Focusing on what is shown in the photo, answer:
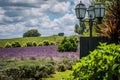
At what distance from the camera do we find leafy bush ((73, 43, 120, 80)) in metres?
4.57

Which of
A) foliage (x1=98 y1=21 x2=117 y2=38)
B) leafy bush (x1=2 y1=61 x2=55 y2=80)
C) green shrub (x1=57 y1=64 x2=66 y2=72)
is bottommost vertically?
green shrub (x1=57 y1=64 x2=66 y2=72)

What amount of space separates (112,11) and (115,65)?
5267mm

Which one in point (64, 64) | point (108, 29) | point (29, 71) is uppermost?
point (108, 29)

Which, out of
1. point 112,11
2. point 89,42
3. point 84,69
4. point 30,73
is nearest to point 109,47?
point 84,69

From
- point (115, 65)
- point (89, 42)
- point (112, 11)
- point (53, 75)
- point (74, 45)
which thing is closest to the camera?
point (115, 65)

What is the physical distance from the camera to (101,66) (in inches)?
183

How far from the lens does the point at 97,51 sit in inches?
195

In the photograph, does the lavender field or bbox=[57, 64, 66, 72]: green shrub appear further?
the lavender field

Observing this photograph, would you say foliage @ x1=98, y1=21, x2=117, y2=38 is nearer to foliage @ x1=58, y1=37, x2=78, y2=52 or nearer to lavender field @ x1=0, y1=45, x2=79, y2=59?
lavender field @ x1=0, y1=45, x2=79, y2=59

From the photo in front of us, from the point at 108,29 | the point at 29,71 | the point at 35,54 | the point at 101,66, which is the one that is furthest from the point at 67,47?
the point at 101,66

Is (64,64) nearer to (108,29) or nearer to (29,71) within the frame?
(29,71)

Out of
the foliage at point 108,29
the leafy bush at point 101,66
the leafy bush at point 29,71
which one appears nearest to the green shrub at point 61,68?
the leafy bush at point 29,71

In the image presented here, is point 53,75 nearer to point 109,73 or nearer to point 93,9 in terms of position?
point 93,9

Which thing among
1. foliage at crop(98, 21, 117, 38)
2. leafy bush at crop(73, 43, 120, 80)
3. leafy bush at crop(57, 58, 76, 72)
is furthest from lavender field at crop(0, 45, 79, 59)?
leafy bush at crop(73, 43, 120, 80)
